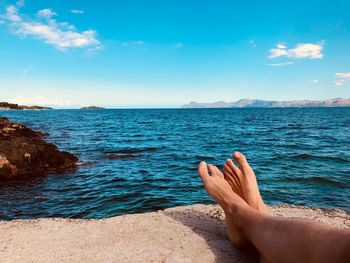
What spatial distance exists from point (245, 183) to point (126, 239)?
176 centimetres

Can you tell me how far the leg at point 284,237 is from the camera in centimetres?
197

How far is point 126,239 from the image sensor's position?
3748 mm

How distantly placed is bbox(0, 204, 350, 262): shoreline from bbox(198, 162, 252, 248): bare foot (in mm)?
182

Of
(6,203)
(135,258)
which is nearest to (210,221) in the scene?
(135,258)

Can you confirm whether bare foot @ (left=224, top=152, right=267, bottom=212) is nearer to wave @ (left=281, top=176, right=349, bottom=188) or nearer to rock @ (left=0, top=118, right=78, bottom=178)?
wave @ (left=281, top=176, right=349, bottom=188)

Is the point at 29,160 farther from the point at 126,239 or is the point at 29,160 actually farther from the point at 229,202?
the point at 229,202

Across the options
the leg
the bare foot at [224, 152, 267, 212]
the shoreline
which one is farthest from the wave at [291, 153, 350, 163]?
the leg

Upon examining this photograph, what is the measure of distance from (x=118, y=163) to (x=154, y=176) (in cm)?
316

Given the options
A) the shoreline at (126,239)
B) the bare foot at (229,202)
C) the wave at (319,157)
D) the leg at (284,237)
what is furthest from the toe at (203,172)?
the wave at (319,157)

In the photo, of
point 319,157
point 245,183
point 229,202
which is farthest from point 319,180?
point 229,202

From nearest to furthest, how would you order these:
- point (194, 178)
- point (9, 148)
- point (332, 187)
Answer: point (332, 187)
point (194, 178)
point (9, 148)

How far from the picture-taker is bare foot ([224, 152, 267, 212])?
3801 mm

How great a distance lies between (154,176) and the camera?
10.3m

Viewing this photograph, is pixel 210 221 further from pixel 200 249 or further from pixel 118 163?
pixel 118 163
